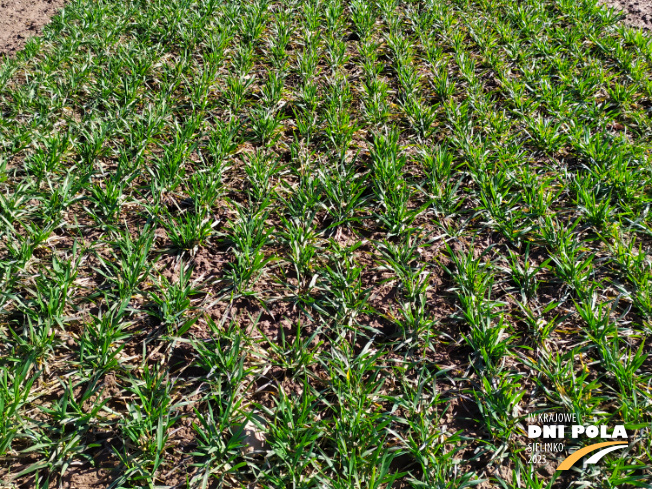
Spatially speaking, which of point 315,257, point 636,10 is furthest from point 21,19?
point 636,10

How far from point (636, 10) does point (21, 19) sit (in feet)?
19.4

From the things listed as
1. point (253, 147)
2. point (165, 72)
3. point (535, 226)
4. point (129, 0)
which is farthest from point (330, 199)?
point (129, 0)

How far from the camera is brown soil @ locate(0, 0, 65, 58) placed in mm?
3859

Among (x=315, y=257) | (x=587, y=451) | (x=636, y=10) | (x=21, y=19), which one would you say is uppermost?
(x=21, y=19)

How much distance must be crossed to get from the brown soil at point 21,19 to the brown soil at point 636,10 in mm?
5371

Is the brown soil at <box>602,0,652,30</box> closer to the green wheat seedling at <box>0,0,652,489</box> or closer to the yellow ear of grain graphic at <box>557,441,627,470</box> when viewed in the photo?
the green wheat seedling at <box>0,0,652,489</box>

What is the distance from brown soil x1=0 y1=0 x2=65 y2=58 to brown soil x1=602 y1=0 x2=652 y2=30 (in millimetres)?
5371

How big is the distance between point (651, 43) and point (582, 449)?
3.79m

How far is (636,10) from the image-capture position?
14.8 feet

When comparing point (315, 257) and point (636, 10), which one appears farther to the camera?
point (636, 10)

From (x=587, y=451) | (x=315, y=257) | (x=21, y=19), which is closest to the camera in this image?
(x=587, y=451)

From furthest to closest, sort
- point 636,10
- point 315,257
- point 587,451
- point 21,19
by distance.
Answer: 1. point 636,10
2. point 21,19
3. point 315,257
4. point 587,451

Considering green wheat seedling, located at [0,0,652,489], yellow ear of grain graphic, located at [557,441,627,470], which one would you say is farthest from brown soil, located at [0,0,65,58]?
yellow ear of grain graphic, located at [557,441,627,470]

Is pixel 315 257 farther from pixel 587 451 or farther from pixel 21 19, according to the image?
pixel 21 19
